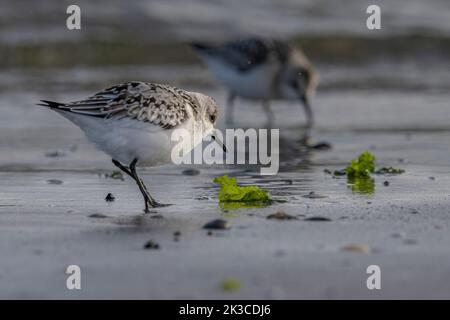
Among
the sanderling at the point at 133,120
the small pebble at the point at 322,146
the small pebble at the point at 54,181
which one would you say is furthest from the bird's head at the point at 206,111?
the small pebble at the point at 322,146

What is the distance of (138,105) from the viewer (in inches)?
243

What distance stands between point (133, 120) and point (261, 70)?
683cm

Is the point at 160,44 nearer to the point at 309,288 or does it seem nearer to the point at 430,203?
the point at 430,203

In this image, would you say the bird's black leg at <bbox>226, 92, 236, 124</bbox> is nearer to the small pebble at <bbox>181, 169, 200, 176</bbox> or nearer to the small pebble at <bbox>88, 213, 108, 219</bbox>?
the small pebble at <bbox>181, 169, 200, 176</bbox>

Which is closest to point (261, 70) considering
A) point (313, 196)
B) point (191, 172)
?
point (191, 172)

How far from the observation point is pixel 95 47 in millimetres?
17047

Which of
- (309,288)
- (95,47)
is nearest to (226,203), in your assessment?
(309,288)

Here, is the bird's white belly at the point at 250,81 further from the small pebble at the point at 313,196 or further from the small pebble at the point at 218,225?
the small pebble at the point at 218,225

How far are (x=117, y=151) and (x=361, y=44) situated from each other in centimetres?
1236

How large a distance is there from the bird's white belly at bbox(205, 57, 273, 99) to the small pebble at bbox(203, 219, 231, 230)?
22.8 feet

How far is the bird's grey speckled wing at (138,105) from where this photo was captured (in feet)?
20.1

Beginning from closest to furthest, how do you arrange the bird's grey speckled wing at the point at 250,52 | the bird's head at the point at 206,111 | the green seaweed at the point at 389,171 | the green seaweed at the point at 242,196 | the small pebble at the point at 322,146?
the green seaweed at the point at 242,196 < the bird's head at the point at 206,111 < the green seaweed at the point at 389,171 < the small pebble at the point at 322,146 < the bird's grey speckled wing at the point at 250,52

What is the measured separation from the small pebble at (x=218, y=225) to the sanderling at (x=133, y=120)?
809 mm

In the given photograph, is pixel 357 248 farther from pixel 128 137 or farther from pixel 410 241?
pixel 128 137
